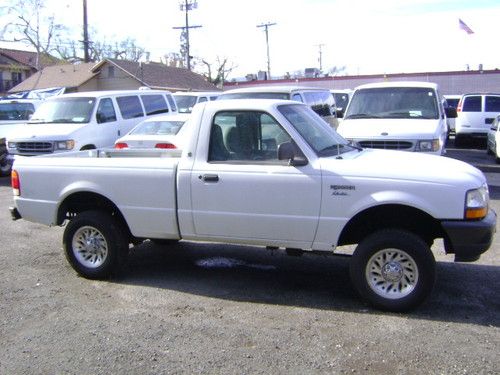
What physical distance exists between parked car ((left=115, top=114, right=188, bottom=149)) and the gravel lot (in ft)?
15.7

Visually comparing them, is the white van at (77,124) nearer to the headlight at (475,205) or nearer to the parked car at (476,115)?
the headlight at (475,205)

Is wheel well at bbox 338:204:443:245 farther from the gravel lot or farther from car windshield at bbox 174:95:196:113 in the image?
car windshield at bbox 174:95:196:113

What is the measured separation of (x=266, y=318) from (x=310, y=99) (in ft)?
28.2

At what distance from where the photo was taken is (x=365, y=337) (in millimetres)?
4551

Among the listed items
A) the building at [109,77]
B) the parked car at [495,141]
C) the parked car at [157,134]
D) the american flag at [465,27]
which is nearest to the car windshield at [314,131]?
the parked car at [157,134]

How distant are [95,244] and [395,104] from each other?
6868mm

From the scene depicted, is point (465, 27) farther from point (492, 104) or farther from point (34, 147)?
point (34, 147)

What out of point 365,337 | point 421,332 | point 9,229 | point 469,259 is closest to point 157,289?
point 365,337

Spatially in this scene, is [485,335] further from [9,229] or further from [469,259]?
[9,229]

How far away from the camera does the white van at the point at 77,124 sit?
12250 mm

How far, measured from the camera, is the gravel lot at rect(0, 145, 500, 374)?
416 centimetres

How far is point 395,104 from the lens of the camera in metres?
10.9

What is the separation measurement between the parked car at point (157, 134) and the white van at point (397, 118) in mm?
3404

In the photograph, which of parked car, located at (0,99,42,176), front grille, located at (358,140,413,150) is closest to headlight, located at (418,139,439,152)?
front grille, located at (358,140,413,150)
